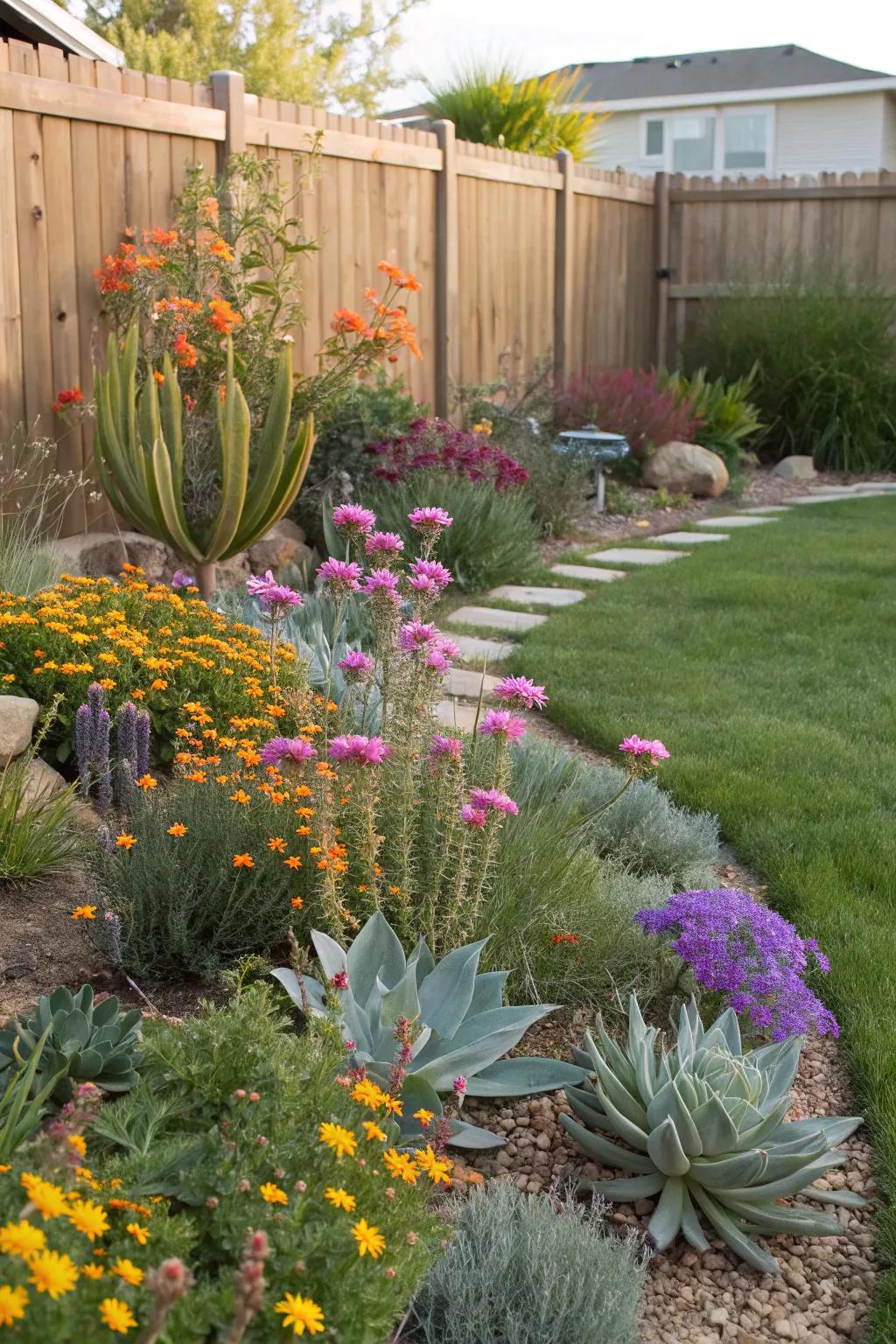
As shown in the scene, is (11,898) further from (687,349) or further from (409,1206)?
(687,349)

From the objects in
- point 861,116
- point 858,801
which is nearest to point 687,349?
point 858,801

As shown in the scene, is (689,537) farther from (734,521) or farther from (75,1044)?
(75,1044)

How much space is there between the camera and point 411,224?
8969 mm

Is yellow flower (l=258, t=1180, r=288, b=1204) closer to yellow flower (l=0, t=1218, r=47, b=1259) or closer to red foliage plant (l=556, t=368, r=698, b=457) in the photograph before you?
yellow flower (l=0, t=1218, r=47, b=1259)

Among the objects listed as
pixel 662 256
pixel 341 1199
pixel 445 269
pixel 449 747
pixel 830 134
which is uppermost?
pixel 830 134

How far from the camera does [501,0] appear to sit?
25172 mm

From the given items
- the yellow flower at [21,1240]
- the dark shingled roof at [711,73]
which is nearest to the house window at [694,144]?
the dark shingled roof at [711,73]

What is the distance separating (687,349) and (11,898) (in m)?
11.1

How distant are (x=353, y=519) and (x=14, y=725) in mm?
1126

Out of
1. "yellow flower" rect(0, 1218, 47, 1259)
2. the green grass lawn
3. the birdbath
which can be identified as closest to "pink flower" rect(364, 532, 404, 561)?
the green grass lawn

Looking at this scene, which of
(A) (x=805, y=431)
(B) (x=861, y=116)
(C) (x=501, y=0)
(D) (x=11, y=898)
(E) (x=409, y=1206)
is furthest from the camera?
(B) (x=861, y=116)

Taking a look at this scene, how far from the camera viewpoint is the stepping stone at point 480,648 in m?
5.50

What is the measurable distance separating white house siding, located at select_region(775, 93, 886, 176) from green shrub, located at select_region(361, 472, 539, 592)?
22.6 meters

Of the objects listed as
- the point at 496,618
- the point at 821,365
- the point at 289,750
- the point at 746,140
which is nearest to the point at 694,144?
the point at 746,140
